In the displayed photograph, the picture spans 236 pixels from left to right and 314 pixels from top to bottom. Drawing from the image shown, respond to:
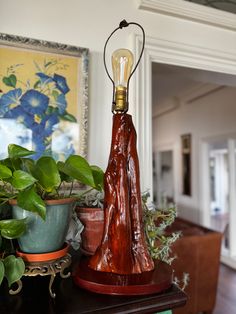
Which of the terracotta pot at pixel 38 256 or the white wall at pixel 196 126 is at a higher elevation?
the white wall at pixel 196 126

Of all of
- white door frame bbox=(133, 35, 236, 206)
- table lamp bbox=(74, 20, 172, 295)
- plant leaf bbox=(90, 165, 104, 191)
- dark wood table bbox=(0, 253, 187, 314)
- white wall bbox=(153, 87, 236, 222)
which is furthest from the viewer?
white wall bbox=(153, 87, 236, 222)

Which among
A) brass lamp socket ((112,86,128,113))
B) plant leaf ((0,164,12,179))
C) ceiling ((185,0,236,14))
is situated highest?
ceiling ((185,0,236,14))

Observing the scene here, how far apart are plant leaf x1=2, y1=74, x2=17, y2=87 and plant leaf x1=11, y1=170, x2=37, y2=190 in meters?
0.53

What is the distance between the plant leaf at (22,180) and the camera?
0.58 meters

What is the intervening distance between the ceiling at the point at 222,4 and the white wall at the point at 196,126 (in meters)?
2.41

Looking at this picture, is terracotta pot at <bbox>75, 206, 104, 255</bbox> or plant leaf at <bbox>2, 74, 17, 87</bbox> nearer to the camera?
terracotta pot at <bbox>75, 206, 104, 255</bbox>

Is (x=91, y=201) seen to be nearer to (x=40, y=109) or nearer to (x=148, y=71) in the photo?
(x=40, y=109)

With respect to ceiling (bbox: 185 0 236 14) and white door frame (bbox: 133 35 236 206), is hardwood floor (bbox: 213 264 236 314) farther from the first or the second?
ceiling (bbox: 185 0 236 14)

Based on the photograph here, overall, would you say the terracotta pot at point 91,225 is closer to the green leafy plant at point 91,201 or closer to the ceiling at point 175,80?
the green leafy plant at point 91,201

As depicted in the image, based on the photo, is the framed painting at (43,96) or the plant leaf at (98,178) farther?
the framed painting at (43,96)

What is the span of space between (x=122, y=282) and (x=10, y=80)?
0.83 m

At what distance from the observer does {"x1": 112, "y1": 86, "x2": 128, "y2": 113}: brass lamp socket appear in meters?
0.73

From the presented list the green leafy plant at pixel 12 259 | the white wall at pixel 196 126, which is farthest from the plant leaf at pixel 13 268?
the white wall at pixel 196 126

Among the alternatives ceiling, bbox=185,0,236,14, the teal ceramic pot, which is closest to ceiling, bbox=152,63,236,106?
ceiling, bbox=185,0,236,14
